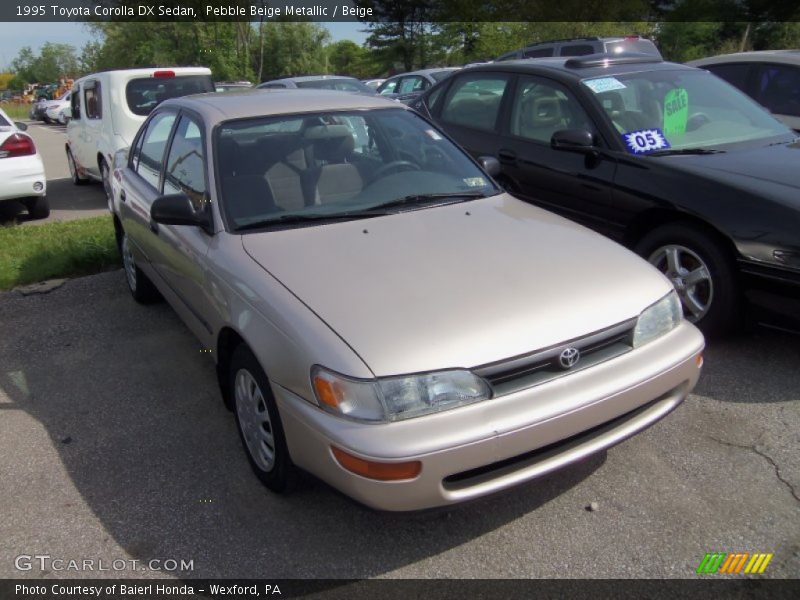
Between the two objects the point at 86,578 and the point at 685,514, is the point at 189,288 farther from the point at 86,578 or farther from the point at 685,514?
the point at 685,514

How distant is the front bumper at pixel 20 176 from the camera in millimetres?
7617

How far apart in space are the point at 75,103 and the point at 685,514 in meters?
9.99

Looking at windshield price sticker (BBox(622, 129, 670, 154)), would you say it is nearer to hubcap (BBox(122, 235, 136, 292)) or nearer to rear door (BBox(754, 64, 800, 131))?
rear door (BBox(754, 64, 800, 131))

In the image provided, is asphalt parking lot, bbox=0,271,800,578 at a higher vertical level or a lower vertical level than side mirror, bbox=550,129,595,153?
lower

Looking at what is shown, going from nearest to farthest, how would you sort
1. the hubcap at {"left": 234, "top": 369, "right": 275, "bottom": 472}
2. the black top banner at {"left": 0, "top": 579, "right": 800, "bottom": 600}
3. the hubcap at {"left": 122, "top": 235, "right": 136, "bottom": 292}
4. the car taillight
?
the black top banner at {"left": 0, "top": 579, "right": 800, "bottom": 600} → the hubcap at {"left": 234, "top": 369, "right": 275, "bottom": 472} → the hubcap at {"left": 122, "top": 235, "right": 136, "bottom": 292} → the car taillight

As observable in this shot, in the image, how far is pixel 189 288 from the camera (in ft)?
11.5

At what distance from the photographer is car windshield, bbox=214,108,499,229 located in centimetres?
326

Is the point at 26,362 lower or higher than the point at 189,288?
lower

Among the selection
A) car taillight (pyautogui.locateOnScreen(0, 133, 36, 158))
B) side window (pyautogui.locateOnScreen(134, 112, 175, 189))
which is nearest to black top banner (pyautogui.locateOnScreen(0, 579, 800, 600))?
side window (pyautogui.locateOnScreen(134, 112, 175, 189))

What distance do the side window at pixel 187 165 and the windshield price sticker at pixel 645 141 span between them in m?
2.68

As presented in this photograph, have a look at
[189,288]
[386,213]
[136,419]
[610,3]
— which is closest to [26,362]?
[136,419]

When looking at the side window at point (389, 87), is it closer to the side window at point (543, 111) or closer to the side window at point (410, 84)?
the side window at point (410, 84)

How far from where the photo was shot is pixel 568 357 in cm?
242

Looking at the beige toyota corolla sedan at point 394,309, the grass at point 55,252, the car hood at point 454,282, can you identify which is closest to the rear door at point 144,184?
the beige toyota corolla sedan at point 394,309
